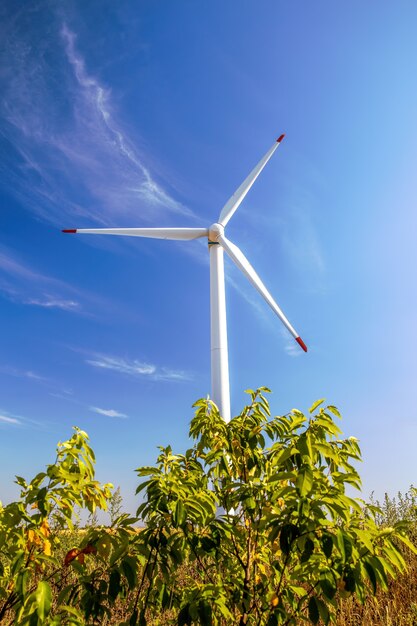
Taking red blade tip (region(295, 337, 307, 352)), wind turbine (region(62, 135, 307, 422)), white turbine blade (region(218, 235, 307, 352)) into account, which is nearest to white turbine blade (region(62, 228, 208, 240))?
wind turbine (region(62, 135, 307, 422))

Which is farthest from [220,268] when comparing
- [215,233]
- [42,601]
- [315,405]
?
[42,601]

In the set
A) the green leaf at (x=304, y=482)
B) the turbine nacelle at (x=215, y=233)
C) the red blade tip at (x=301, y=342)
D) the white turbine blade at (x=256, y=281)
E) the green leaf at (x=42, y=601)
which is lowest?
the green leaf at (x=42, y=601)

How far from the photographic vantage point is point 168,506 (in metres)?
4.48

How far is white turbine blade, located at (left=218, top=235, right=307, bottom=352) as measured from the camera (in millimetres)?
23906

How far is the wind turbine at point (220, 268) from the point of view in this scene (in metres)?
20.7

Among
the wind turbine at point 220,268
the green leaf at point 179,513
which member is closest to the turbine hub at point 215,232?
the wind turbine at point 220,268

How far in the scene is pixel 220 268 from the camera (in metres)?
24.4

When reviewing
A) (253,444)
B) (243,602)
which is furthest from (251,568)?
(253,444)

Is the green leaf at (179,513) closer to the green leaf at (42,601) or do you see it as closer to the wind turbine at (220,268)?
the green leaf at (42,601)

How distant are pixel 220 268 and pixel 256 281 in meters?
2.22

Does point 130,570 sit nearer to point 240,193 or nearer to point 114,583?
point 114,583

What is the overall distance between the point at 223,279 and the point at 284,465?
19.1 metres

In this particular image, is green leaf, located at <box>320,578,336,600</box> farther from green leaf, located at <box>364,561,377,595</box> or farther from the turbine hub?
the turbine hub

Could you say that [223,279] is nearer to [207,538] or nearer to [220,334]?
[220,334]
